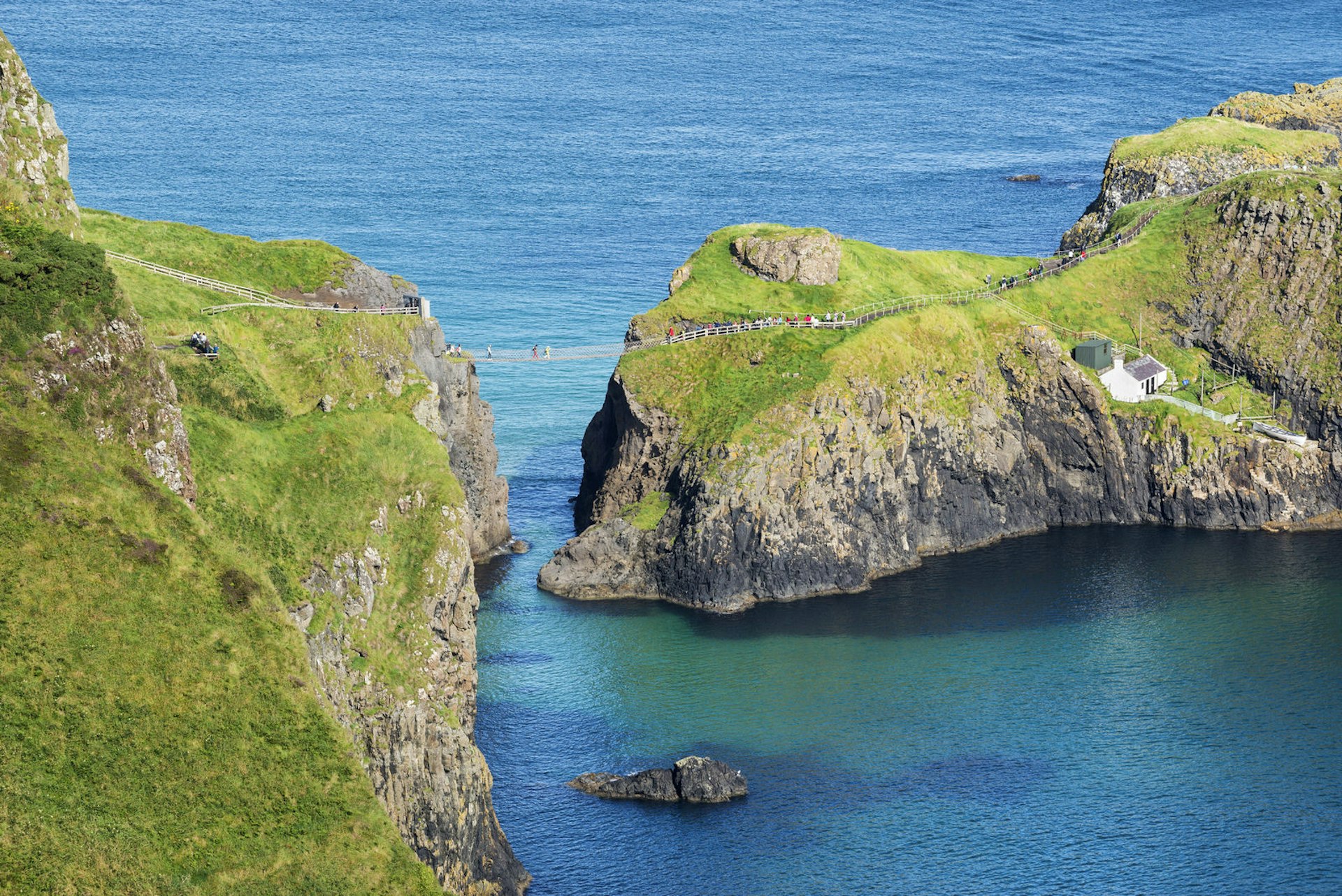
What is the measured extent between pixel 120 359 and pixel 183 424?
8.79m

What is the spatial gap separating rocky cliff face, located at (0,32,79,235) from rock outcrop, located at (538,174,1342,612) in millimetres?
58297

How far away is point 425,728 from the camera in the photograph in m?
123

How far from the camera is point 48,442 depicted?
4309 inches

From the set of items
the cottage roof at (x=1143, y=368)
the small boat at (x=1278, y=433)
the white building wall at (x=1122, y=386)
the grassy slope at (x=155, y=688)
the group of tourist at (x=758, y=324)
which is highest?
the group of tourist at (x=758, y=324)

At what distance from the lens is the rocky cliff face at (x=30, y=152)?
12988cm

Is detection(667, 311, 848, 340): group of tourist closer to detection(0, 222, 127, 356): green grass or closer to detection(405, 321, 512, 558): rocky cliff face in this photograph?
detection(405, 321, 512, 558): rocky cliff face

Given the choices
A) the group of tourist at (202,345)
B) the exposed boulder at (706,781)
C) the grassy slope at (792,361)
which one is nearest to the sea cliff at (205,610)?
the group of tourist at (202,345)

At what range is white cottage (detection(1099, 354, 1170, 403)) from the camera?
196 m

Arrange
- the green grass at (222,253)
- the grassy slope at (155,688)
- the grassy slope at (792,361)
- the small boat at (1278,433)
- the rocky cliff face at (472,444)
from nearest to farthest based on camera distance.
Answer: the grassy slope at (155,688) < the green grass at (222,253) < the rocky cliff face at (472,444) < the grassy slope at (792,361) < the small boat at (1278,433)

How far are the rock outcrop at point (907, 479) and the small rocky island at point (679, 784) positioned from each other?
33.9 m

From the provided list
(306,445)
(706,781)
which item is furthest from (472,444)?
(706,781)

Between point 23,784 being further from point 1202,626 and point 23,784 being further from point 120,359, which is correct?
point 1202,626

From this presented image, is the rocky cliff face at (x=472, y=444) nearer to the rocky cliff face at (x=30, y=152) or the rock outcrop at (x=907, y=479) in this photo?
the rock outcrop at (x=907, y=479)

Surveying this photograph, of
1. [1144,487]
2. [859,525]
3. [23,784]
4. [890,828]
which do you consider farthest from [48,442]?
[1144,487]
